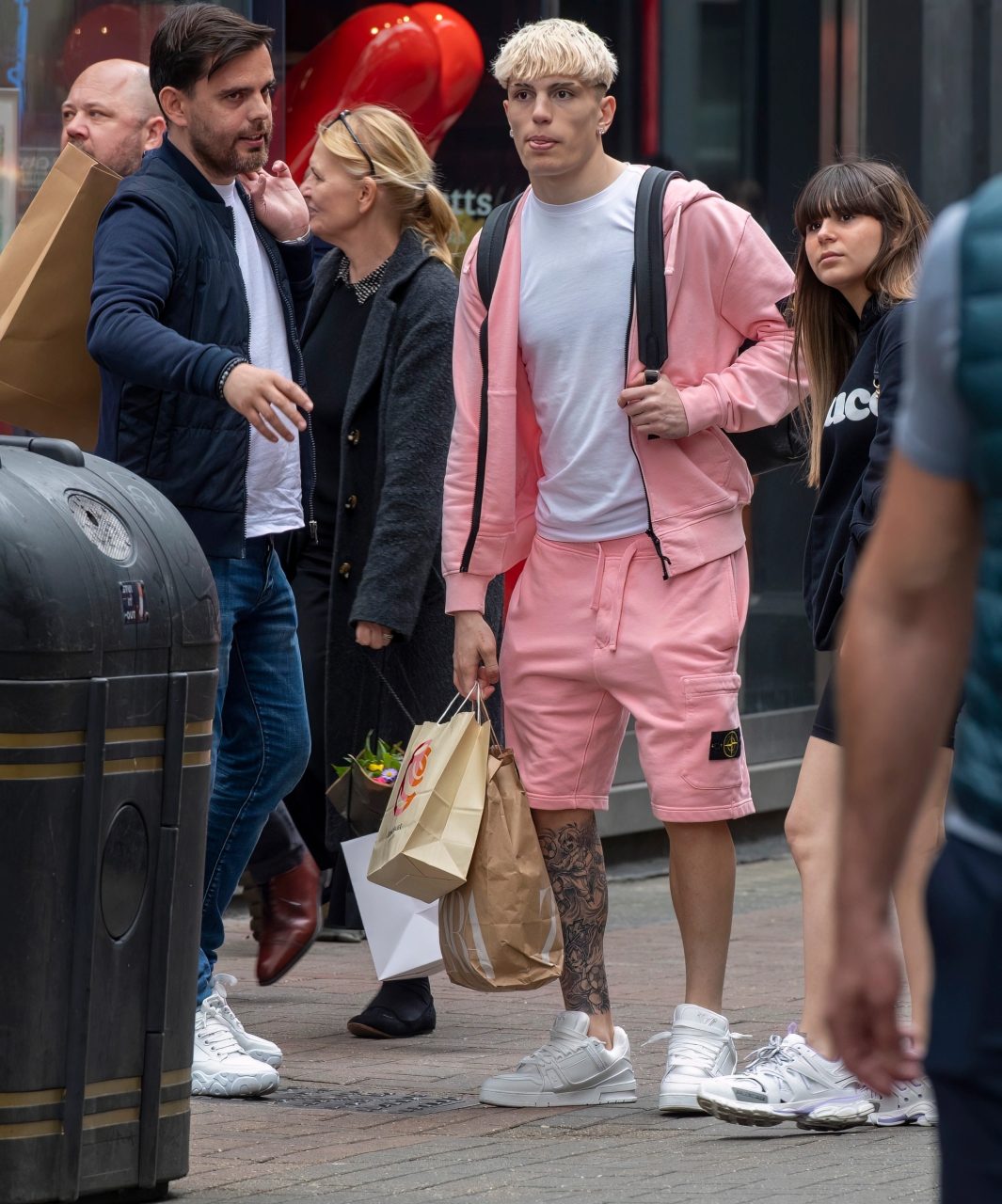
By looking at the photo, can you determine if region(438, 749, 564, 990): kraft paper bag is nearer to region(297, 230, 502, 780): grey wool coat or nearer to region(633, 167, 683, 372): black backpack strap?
region(297, 230, 502, 780): grey wool coat

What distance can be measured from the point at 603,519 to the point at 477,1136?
128 cm

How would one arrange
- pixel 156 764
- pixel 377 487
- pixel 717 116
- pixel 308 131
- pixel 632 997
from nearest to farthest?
pixel 156 764 < pixel 377 487 < pixel 632 997 < pixel 308 131 < pixel 717 116

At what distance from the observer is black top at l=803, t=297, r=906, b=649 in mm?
4480

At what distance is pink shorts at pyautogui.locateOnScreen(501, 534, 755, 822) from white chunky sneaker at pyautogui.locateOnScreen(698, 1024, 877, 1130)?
1.66 feet

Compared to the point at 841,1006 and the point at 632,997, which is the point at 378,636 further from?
the point at 841,1006

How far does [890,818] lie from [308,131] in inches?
246

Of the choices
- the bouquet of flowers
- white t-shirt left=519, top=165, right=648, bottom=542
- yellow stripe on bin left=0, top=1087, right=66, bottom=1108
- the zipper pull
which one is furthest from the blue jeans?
yellow stripe on bin left=0, top=1087, right=66, bottom=1108

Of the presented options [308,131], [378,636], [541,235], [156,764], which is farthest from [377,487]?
[308,131]

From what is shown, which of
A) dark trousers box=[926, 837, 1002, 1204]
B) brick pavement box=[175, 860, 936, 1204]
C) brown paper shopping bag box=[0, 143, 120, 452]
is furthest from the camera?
brown paper shopping bag box=[0, 143, 120, 452]

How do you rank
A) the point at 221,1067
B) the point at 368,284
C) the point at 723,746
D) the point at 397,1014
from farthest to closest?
the point at 368,284 < the point at 397,1014 < the point at 221,1067 < the point at 723,746

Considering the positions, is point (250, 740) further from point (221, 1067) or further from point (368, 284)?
point (368, 284)

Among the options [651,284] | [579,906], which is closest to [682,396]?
[651,284]

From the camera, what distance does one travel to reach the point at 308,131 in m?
7.98

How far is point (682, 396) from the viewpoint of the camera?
15.4 feet
